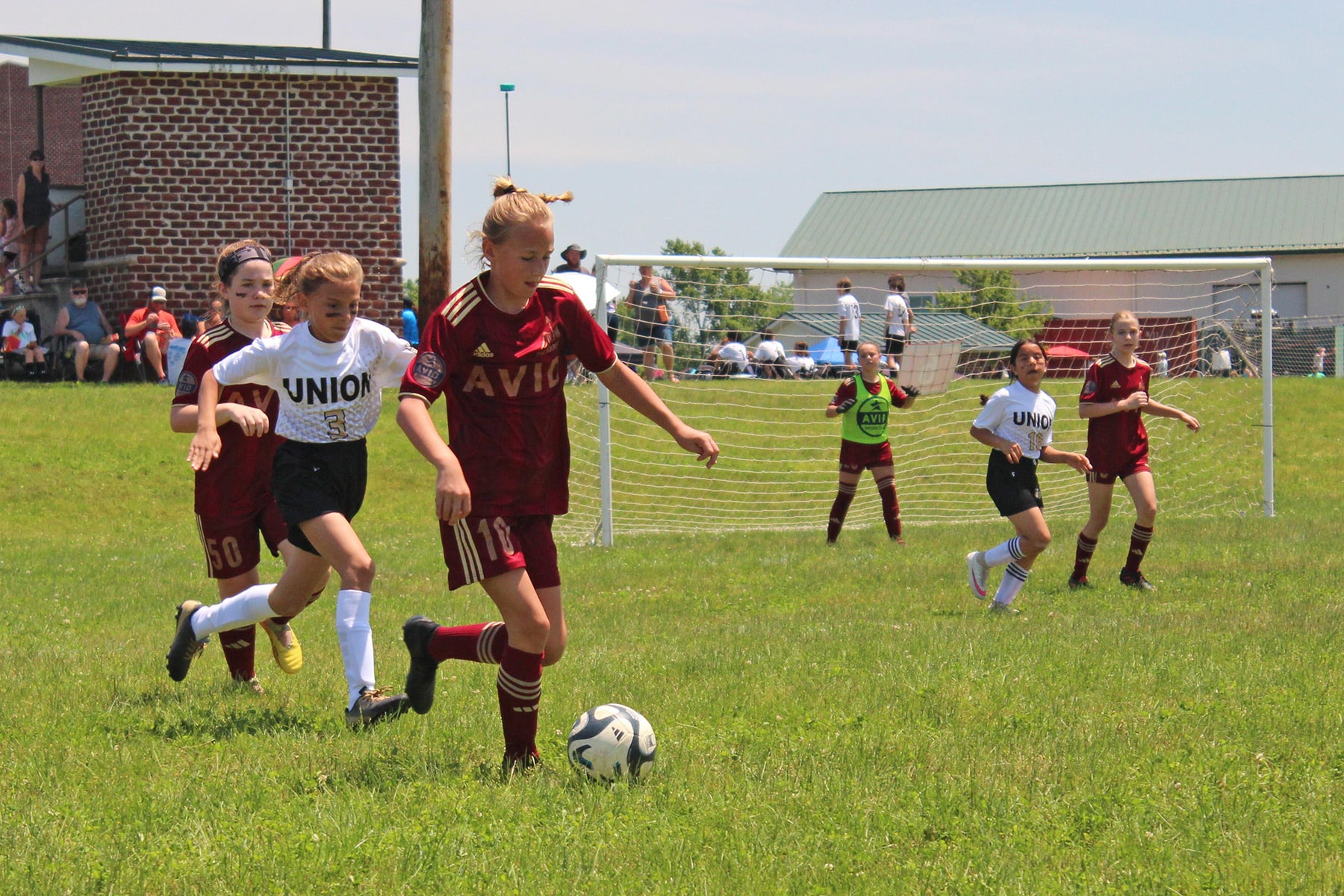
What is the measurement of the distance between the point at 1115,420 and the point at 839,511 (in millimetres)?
4105

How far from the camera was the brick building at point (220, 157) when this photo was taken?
24.7 metres

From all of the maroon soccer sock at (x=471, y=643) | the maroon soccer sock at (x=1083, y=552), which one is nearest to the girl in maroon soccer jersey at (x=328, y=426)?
the maroon soccer sock at (x=471, y=643)

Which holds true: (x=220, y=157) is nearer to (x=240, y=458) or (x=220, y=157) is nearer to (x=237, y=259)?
(x=237, y=259)

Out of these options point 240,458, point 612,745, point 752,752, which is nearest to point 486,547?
point 612,745

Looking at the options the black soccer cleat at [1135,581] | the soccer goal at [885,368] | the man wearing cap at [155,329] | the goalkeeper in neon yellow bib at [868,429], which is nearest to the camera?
the black soccer cleat at [1135,581]

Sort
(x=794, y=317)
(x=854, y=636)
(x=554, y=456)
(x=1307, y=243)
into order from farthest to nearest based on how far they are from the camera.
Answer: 1. (x=1307, y=243)
2. (x=794, y=317)
3. (x=854, y=636)
4. (x=554, y=456)

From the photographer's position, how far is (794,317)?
A: 65.2 ft

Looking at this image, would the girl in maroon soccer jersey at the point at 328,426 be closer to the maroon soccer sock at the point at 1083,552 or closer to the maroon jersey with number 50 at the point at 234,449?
the maroon jersey with number 50 at the point at 234,449

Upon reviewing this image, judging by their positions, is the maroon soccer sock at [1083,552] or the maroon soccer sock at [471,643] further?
the maroon soccer sock at [1083,552]

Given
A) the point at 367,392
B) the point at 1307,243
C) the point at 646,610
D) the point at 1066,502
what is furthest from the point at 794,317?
the point at 1307,243

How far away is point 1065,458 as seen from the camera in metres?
9.37

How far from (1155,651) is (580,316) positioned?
375cm

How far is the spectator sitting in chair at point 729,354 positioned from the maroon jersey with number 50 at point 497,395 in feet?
43.8

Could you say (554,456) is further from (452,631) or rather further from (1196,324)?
(1196,324)
